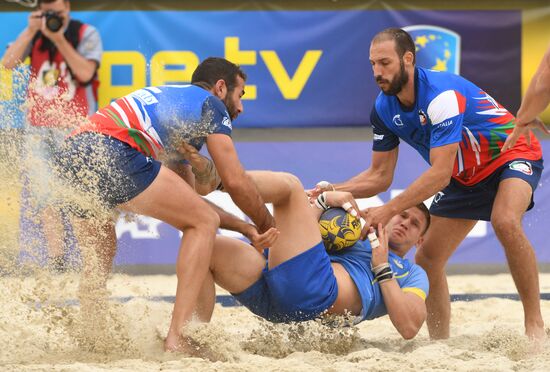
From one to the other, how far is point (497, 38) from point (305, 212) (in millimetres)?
4609

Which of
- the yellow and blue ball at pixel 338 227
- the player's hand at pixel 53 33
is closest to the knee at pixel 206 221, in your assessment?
the yellow and blue ball at pixel 338 227

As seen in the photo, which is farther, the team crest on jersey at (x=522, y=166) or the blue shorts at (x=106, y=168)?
the team crest on jersey at (x=522, y=166)

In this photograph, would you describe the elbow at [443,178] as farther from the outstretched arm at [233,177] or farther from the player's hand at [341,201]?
the outstretched arm at [233,177]

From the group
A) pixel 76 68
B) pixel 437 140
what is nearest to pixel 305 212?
pixel 437 140

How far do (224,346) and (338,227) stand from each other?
88cm

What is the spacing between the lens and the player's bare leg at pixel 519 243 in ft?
16.5

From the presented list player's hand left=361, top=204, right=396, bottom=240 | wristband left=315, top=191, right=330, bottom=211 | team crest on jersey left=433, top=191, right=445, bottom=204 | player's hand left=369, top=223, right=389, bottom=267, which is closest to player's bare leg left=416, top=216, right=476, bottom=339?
team crest on jersey left=433, top=191, right=445, bottom=204

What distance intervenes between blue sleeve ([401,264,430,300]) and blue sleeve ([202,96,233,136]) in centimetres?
118

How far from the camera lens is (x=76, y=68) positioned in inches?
323

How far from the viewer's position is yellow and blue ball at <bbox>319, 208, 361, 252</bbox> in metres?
4.78

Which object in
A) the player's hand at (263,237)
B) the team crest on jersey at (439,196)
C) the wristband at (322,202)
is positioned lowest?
the player's hand at (263,237)

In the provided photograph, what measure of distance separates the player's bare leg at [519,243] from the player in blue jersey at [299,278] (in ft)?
1.99

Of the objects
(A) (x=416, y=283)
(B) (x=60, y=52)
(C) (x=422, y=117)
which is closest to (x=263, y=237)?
(A) (x=416, y=283)

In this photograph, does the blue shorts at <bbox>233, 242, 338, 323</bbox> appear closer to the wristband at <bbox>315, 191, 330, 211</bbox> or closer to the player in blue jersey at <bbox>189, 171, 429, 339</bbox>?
the player in blue jersey at <bbox>189, 171, 429, 339</bbox>
